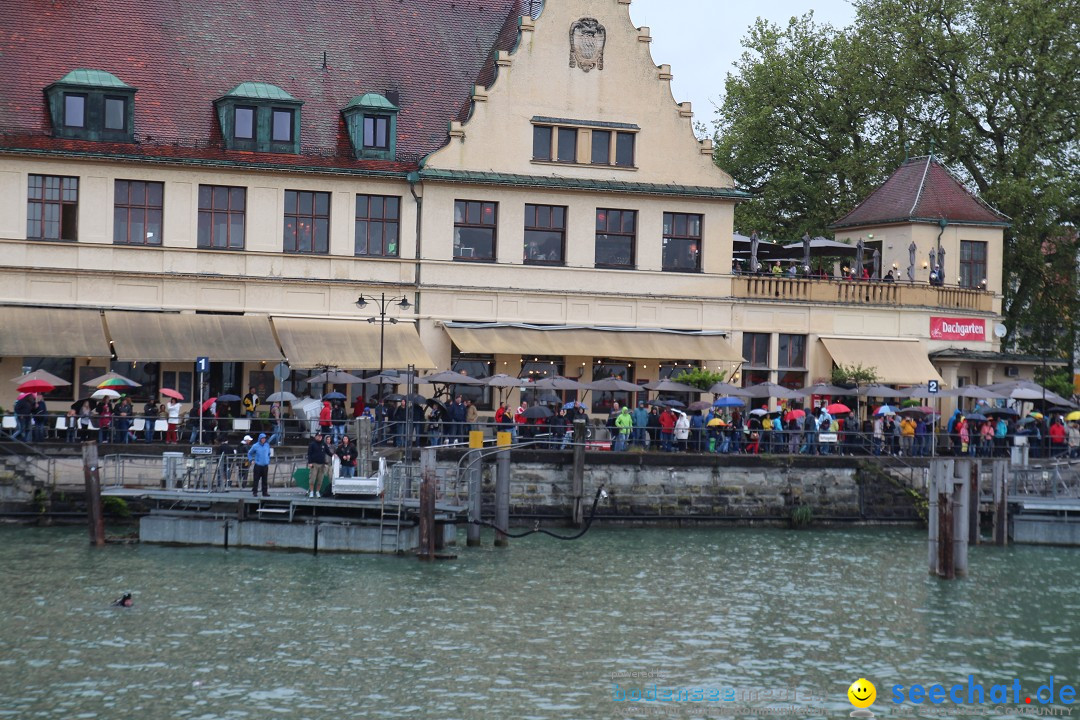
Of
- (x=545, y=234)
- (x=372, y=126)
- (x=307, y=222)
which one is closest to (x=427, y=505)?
(x=307, y=222)

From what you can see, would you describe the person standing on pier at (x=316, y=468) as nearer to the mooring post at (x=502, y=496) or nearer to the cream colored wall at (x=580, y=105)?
the mooring post at (x=502, y=496)

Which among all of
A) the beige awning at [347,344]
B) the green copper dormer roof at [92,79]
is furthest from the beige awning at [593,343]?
the green copper dormer roof at [92,79]

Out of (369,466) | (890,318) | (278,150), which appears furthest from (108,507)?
(890,318)

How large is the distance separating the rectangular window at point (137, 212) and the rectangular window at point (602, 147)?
1318 cm

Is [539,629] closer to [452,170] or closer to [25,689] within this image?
[25,689]

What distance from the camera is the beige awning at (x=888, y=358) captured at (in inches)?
2181

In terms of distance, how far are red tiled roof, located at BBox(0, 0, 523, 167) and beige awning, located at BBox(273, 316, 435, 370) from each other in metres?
4.84

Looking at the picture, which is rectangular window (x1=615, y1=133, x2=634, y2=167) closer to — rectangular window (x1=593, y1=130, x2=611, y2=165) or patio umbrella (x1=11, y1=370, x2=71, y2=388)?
rectangular window (x1=593, y1=130, x2=611, y2=165)

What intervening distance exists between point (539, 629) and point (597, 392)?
74.4 ft

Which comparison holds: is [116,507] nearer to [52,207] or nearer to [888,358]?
[52,207]

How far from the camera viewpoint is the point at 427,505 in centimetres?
3816

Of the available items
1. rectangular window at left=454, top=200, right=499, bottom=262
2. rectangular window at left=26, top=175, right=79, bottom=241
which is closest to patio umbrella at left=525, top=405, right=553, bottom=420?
rectangular window at left=454, top=200, right=499, bottom=262

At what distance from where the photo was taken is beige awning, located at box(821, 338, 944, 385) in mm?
55406

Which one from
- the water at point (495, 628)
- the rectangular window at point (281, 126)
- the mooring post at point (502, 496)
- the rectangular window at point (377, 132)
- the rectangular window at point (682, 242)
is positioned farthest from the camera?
the rectangular window at point (682, 242)
